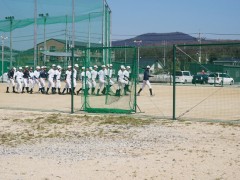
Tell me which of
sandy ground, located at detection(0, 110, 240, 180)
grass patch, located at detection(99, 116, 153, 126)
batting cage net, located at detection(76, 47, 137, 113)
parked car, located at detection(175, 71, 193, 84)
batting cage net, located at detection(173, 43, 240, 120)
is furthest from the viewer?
parked car, located at detection(175, 71, 193, 84)

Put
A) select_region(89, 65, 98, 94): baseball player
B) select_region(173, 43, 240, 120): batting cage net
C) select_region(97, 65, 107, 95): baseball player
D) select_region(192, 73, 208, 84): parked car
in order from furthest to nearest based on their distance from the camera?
select_region(192, 73, 208, 84): parked car, select_region(97, 65, 107, 95): baseball player, select_region(89, 65, 98, 94): baseball player, select_region(173, 43, 240, 120): batting cage net

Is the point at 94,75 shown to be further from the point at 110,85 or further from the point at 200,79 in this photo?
the point at 200,79

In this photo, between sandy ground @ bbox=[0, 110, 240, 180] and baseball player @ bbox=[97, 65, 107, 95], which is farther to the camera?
baseball player @ bbox=[97, 65, 107, 95]

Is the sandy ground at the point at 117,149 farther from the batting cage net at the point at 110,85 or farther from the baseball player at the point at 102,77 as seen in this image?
the baseball player at the point at 102,77

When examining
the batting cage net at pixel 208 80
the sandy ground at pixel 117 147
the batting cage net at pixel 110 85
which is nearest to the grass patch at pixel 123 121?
the sandy ground at pixel 117 147

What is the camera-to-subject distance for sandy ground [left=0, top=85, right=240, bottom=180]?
20.9 ft

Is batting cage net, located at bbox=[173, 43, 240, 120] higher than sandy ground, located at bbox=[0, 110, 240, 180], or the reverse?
batting cage net, located at bbox=[173, 43, 240, 120]

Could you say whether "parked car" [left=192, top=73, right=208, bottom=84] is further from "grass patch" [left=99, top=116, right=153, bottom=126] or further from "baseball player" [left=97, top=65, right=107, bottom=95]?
"grass patch" [left=99, top=116, right=153, bottom=126]

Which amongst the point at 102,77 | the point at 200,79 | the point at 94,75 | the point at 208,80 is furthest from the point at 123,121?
the point at 200,79

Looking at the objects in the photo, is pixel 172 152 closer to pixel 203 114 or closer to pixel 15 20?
pixel 203 114

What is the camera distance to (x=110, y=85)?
51.0ft

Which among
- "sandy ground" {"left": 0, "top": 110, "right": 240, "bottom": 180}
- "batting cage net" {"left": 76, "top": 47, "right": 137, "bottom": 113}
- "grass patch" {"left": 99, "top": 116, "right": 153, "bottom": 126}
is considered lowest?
"sandy ground" {"left": 0, "top": 110, "right": 240, "bottom": 180}

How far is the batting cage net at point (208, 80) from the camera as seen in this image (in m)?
13.9

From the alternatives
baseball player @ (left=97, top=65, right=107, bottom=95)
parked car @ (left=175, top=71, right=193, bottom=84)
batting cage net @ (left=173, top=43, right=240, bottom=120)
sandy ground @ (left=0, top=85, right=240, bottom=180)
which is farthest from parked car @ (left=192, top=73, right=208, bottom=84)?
Result: sandy ground @ (left=0, top=85, right=240, bottom=180)
